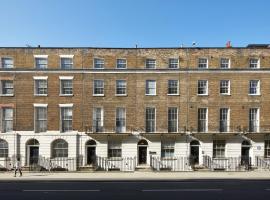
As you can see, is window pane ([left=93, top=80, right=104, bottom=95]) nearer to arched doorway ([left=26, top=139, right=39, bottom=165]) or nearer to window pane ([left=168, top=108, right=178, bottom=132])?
window pane ([left=168, top=108, right=178, bottom=132])

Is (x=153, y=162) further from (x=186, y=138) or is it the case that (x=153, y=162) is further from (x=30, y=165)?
(x=30, y=165)

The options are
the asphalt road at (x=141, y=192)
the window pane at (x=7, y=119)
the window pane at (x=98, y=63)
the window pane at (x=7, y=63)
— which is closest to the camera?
the asphalt road at (x=141, y=192)


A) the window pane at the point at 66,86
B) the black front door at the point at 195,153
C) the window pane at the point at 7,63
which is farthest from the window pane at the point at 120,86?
the window pane at the point at 7,63

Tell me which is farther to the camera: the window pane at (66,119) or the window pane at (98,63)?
the window pane at (98,63)

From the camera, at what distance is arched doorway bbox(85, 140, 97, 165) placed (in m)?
29.8

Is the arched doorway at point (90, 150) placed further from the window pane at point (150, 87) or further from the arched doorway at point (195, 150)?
the arched doorway at point (195, 150)

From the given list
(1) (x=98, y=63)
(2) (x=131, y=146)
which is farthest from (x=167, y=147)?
(1) (x=98, y=63)

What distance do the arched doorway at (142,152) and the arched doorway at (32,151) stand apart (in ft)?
33.6

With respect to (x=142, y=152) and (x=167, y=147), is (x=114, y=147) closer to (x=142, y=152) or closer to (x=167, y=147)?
(x=142, y=152)

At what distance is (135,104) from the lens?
29969 mm

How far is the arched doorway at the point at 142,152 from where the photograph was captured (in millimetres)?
29766

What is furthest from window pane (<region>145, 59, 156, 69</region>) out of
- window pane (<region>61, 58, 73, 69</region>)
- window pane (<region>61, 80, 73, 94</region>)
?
window pane (<region>61, 80, 73, 94</region>)

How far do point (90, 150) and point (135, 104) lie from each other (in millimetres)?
6512

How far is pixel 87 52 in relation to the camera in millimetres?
30141
